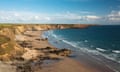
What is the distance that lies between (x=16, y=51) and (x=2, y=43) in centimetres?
268

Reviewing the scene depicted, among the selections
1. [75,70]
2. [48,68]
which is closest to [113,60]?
[75,70]

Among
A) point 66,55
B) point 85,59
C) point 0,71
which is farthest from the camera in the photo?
point 66,55

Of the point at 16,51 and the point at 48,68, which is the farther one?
the point at 16,51

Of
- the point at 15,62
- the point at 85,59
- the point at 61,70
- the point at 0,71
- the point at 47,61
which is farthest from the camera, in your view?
the point at 85,59

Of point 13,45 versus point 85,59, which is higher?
point 13,45

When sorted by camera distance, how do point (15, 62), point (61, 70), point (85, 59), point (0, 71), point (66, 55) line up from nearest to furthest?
point (0, 71), point (61, 70), point (15, 62), point (85, 59), point (66, 55)

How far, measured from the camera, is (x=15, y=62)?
108 ft

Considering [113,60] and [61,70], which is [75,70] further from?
[113,60]

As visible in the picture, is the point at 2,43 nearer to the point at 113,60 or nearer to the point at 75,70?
the point at 75,70

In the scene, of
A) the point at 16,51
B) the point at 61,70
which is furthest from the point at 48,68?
the point at 16,51

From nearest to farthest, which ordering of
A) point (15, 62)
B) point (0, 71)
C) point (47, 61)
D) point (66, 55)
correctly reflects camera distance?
1. point (0, 71)
2. point (15, 62)
3. point (47, 61)
4. point (66, 55)

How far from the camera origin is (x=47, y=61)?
35812mm

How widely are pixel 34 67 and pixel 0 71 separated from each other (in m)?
5.09

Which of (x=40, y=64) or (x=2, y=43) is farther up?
(x=2, y=43)
